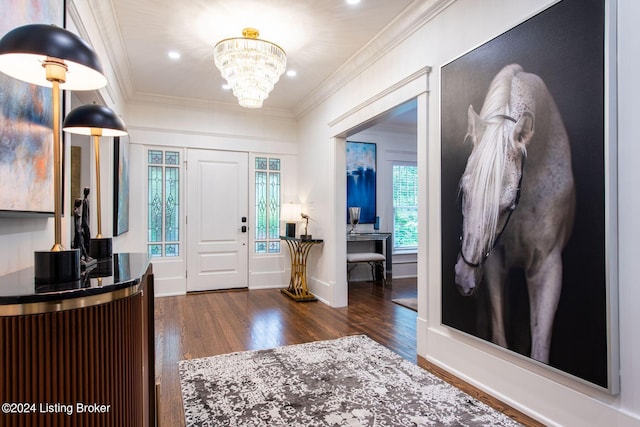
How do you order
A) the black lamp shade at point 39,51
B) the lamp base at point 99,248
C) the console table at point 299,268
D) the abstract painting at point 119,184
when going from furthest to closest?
1. the console table at point 299,268
2. the abstract painting at point 119,184
3. the lamp base at point 99,248
4. the black lamp shade at point 39,51

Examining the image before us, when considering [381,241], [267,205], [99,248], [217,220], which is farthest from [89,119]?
[381,241]

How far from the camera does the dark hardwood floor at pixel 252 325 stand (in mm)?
3025

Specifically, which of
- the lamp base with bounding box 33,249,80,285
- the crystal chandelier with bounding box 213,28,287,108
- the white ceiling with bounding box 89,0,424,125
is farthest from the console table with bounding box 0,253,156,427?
the white ceiling with bounding box 89,0,424,125

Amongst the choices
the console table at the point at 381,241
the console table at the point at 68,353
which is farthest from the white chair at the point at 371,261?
the console table at the point at 68,353

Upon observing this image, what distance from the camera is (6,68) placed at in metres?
1.14

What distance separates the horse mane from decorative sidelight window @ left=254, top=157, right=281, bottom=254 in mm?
3997

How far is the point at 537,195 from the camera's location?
2.04 metres

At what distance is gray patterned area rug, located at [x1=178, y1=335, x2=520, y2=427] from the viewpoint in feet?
6.84

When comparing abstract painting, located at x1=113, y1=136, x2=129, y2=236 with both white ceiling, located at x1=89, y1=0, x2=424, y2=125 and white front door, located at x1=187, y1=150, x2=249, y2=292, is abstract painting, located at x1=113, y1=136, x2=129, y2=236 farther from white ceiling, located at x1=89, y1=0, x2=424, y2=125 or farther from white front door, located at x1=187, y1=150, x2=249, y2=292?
white front door, located at x1=187, y1=150, x2=249, y2=292

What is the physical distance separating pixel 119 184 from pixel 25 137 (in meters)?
2.78

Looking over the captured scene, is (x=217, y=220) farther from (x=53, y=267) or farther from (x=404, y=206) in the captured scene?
(x=53, y=267)

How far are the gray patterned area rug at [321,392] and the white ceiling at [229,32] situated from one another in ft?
9.73

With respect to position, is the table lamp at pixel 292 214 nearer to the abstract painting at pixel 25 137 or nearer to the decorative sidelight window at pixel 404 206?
the decorative sidelight window at pixel 404 206

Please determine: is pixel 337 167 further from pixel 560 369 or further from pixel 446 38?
pixel 560 369
